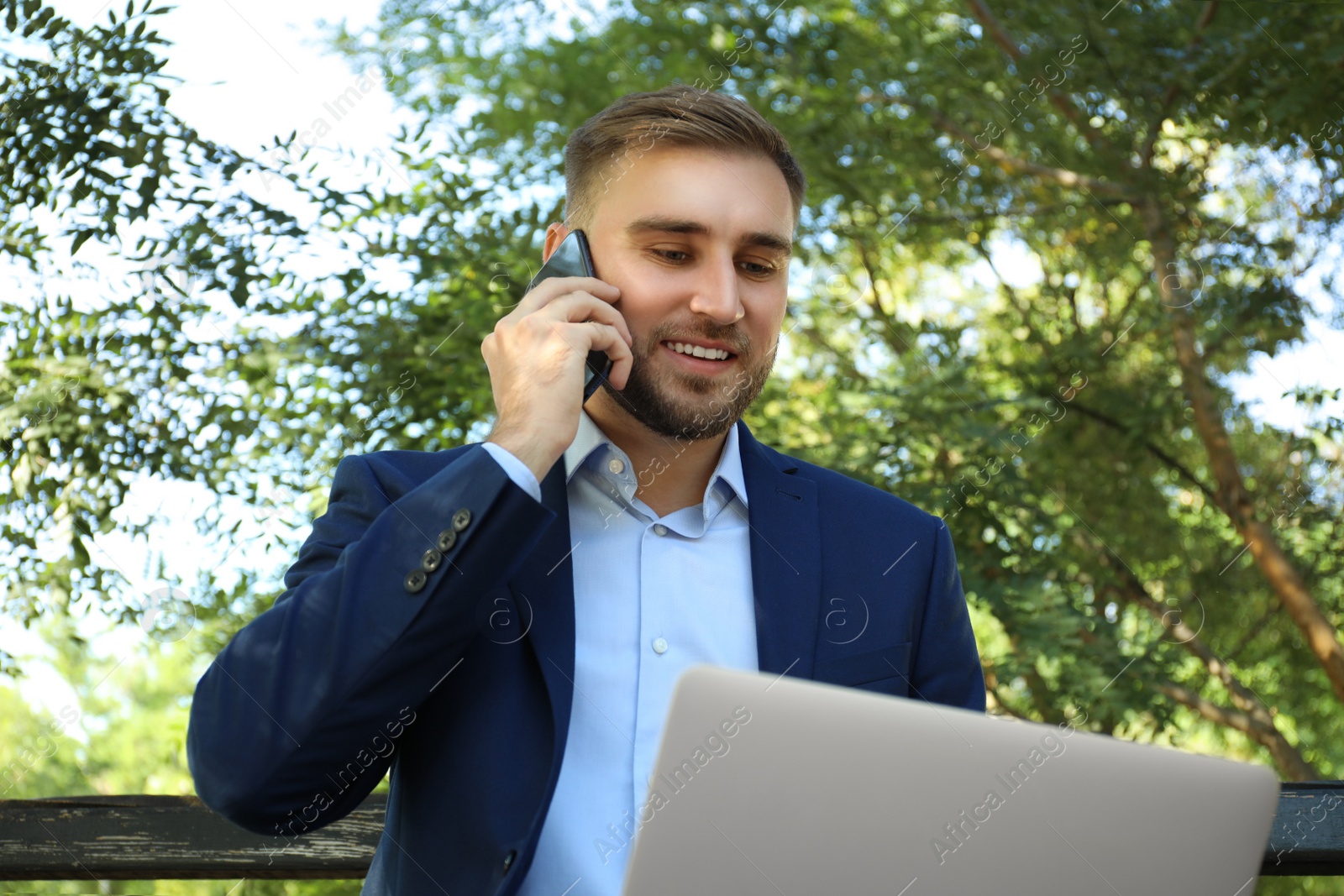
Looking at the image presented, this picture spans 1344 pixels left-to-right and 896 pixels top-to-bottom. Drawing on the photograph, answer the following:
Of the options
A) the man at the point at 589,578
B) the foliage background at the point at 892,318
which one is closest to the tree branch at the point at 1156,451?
the foliage background at the point at 892,318

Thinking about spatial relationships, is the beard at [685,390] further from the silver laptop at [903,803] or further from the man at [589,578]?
the silver laptop at [903,803]

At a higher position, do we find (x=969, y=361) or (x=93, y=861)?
(x=969, y=361)

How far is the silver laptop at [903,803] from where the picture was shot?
3.11 ft

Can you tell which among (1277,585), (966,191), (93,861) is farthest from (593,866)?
(966,191)

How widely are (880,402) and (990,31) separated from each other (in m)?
1.66

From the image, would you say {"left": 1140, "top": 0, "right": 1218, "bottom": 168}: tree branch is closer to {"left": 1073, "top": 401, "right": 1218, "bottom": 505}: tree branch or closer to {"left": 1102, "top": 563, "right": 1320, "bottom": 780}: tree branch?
{"left": 1073, "top": 401, "right": 1218, "bottom": 505}: tree branch

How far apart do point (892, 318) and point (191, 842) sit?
3446 millimetres

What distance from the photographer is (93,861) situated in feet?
7.40

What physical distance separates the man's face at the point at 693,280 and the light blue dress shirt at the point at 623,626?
0.13 m

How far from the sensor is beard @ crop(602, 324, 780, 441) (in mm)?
1883

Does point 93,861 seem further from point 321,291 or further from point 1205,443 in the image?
point 1205,443

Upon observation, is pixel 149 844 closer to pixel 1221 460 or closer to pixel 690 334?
pixel 690 334

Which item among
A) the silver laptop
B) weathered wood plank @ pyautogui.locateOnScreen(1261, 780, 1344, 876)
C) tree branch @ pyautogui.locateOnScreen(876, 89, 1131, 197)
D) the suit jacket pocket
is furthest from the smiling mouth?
tree branch @ pyautogui.locateOnScreen(876, 89, 1131, 197)

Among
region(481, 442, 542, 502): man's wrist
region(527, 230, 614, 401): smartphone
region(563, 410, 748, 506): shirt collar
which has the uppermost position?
region(527, 230, 614, 401): smartphone
